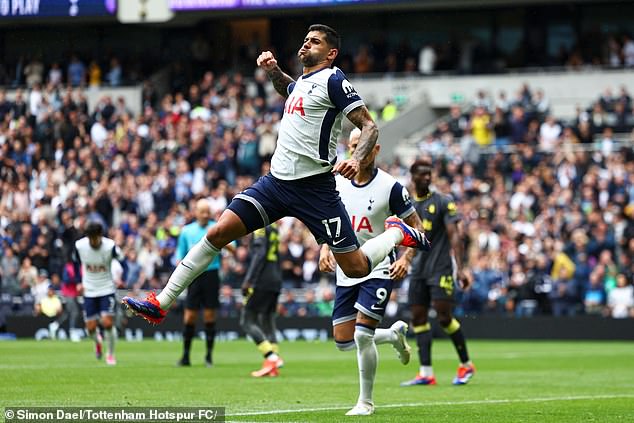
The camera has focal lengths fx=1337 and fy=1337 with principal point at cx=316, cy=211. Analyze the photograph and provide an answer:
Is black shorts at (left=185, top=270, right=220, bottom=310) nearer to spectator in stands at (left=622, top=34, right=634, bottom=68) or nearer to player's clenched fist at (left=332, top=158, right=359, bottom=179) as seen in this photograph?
player's clenched fist at (left=332, top=158, right=359, bottom=179)

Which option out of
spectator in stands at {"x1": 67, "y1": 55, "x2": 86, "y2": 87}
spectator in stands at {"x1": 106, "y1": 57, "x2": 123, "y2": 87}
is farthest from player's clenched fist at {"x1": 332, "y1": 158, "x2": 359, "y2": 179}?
spectator in stands at {"x1": 67, "y1": 55, "x2": 86, "y2": 87}

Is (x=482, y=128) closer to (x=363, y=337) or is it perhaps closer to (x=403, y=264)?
(x=403, y=264)

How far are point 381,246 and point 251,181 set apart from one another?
24.7 meters

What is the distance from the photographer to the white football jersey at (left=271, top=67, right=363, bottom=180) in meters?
10.9

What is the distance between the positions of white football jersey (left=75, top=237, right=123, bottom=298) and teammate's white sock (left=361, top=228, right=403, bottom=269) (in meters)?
10.2

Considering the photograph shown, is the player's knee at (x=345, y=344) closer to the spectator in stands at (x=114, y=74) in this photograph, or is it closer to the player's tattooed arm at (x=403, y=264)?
the player's tattooed arm at (x=403, y=264)

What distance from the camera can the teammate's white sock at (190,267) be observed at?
1096 cm

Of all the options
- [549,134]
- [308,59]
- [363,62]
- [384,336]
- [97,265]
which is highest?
[363,62]

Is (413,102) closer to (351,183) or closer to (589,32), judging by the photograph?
(589,32)

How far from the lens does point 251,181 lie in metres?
36.0

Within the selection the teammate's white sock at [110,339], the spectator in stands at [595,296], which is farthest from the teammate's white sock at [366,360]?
the spectator in stands at [595,296]

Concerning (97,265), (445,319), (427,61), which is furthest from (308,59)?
(427,61)

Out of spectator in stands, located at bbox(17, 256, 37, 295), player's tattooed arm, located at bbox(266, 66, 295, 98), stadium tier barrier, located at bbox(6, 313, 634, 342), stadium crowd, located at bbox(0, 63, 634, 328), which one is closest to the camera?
player's tattooed arm, located at bbox(266, 66, 295, 98)

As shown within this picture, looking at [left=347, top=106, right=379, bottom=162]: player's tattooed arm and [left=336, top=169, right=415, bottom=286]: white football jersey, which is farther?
[left=336, top=169, right=415, bottom=286]: white football jersey
